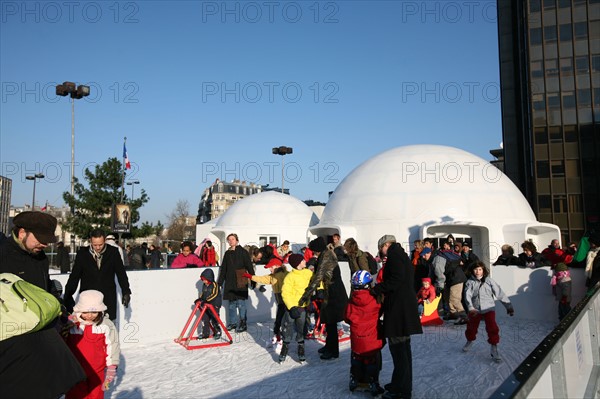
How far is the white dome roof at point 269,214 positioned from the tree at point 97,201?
21.0 feet

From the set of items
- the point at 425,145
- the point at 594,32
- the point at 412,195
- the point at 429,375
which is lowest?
the point at 429,375

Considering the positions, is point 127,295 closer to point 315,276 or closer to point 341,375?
point 315,276

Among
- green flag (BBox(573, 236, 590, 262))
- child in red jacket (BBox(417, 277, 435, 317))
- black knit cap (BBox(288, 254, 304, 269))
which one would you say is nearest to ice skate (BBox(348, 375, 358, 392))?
black knit cap (BBox(288, 254, 304, 269))

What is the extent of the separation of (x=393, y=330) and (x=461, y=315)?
549 centimetres

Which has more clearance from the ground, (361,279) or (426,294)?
(361,279)

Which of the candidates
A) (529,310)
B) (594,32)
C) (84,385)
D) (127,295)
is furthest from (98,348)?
(594,32)

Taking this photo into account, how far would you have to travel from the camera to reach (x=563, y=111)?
40562 millimetres

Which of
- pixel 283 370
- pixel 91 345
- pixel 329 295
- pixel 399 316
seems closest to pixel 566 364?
pixel 399 316

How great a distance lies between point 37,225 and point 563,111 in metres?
45.5

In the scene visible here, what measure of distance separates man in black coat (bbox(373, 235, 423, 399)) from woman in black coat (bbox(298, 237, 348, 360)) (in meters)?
1.28

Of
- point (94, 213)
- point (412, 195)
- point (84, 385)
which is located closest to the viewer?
point (84, 385)

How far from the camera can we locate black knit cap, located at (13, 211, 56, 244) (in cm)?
325

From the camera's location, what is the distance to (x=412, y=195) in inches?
787

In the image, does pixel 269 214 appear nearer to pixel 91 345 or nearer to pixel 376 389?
pixel 376 389
